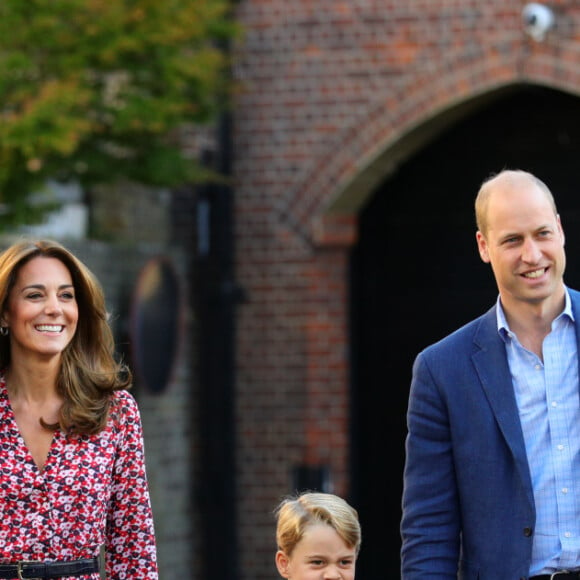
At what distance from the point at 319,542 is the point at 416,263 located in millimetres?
6253

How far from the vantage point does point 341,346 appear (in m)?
10.7

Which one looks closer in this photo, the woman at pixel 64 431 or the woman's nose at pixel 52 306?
the woman at pixel 64 431

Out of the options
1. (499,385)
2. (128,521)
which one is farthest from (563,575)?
(128,521)

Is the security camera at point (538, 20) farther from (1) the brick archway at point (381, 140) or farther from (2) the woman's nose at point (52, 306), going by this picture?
(2) the woman's nose at point (52, 306)

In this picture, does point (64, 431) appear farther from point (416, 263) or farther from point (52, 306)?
point (416, 263)

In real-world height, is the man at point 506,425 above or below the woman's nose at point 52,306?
below

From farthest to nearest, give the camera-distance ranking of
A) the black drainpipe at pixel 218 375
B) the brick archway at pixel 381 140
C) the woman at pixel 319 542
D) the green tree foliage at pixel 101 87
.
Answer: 1. the black drainpipe at pixel 218 375
2. the brick archway at pixel 381 140
3. the green tree foliage at pixel 101 87
4. the woman at pixel 319 542

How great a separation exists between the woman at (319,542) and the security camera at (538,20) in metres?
5.78

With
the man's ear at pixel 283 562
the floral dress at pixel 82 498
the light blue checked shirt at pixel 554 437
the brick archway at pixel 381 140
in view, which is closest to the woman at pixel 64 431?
the floral dress at pixel 82 498

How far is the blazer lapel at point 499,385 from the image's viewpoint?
4.18 m

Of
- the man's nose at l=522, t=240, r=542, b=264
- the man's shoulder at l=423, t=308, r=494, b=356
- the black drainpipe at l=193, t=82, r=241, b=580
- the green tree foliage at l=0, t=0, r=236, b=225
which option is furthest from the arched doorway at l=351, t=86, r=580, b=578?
the man's nose at l=522, t=240, r=542, b=264

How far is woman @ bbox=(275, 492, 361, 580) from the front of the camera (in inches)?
184

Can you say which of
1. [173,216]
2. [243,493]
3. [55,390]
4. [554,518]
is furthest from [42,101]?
[554,518]

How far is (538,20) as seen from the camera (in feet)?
32.4
